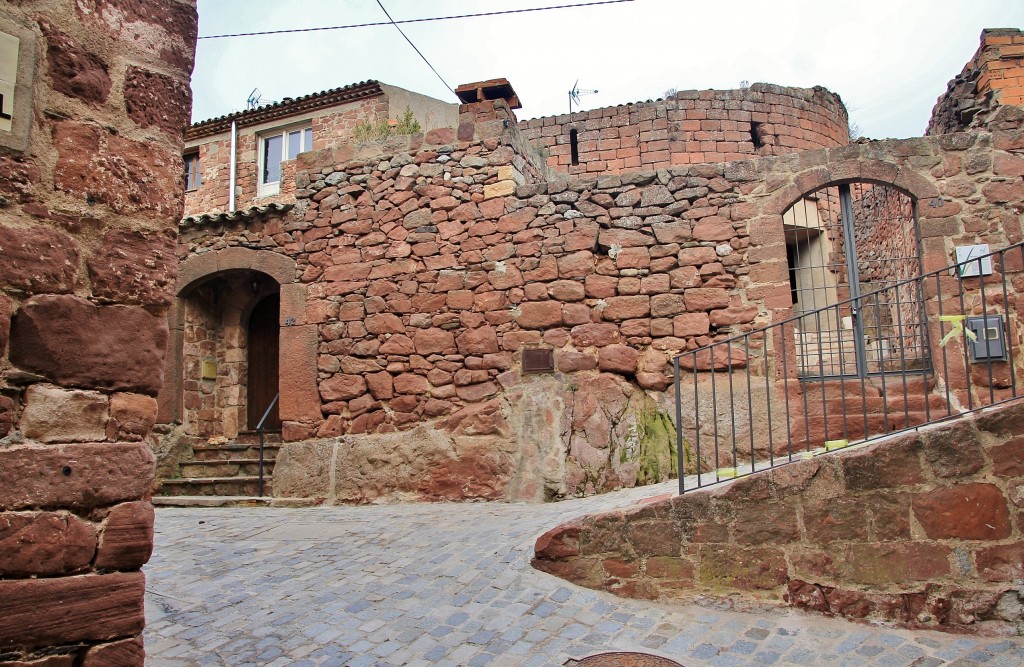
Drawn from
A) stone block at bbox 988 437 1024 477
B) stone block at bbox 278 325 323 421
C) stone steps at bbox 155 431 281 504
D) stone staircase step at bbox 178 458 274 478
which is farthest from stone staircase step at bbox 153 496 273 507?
stone block at bbox 988 437 1024 477

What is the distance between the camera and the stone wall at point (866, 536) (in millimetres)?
3555

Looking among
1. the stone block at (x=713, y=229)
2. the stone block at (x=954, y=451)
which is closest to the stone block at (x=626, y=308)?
the stone block at (x=713, y=229)

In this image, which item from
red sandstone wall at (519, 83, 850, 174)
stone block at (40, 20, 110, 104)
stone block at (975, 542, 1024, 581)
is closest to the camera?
stone block at (40, 20, 110, 104)

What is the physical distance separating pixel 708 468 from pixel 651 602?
8.45ft

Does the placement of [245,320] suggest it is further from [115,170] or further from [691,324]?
[115,170]

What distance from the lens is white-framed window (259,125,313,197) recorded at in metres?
15.3

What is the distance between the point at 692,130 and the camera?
12156 millimetres

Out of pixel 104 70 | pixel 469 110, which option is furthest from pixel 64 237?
pixel 469 110

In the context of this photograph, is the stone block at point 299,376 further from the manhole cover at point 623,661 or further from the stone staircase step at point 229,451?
the manhole cover at point 623,661

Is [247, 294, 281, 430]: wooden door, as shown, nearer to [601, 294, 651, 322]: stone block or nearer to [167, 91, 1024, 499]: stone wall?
[167, 91, 1024, 499]: stone wall

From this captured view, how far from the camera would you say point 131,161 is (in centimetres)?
200

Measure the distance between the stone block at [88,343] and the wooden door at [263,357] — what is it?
311 inches

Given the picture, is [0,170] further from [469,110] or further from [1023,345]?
[1023,345]

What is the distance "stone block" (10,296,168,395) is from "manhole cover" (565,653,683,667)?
90.4 inches
